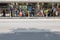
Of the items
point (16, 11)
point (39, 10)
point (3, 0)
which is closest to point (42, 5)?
point (39, 10)

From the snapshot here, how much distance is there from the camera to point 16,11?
20141 mm

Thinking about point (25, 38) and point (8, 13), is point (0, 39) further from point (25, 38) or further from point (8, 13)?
point (8, 13)

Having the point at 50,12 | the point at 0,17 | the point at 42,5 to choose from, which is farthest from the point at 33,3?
the point at 0,17

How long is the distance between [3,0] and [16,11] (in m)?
2.08

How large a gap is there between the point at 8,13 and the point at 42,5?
166 inches

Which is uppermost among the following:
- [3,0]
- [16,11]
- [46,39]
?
[3,0]

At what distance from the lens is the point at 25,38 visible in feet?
28.9

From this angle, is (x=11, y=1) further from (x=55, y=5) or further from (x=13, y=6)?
(x=55, y=5)

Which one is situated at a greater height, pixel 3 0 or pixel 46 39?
pixel 3 0

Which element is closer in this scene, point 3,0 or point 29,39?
point 29,39

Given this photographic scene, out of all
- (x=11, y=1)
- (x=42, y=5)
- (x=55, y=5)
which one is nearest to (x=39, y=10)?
(x=42, y=5)

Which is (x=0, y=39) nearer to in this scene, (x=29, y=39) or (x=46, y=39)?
(x=29, y=39)

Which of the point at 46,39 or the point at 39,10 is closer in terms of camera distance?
the point at 46,39

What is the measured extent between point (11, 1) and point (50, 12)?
4887 mm
